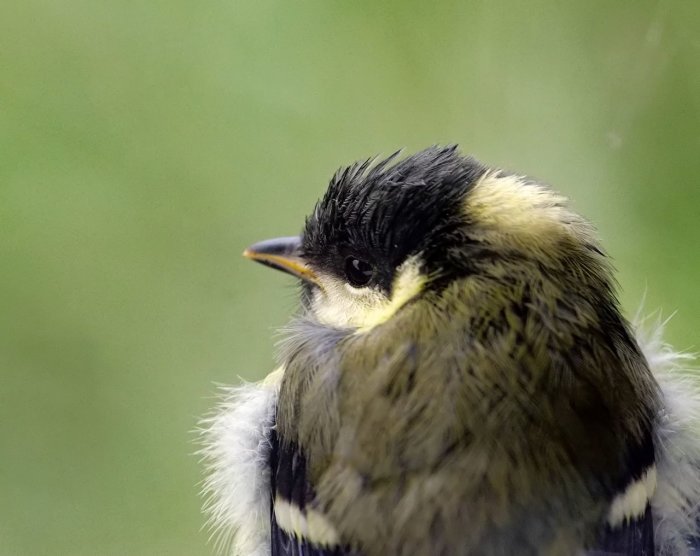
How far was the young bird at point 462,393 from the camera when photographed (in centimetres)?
73

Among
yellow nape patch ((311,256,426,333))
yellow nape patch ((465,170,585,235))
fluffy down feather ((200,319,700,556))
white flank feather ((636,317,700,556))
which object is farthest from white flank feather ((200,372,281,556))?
white flank feather ((636,317,700,556))

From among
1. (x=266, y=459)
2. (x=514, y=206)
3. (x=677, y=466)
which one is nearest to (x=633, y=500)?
(x=677, y=466)

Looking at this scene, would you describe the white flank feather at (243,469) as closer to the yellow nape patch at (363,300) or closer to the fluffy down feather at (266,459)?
the fluffy down feather at (266,459)

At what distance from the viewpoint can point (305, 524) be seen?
84cm

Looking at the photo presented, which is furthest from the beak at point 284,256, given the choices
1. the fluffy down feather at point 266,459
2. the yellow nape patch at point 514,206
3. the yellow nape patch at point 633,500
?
the yellow nape patch at point 633,500

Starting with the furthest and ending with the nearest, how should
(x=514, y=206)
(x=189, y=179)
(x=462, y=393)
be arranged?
(x=189, y=179), (x=514, y=206), (x=462, y=393)

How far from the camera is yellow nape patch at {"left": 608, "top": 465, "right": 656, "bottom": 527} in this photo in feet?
2.55

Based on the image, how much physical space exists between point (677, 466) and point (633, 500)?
→ 152 millimetres

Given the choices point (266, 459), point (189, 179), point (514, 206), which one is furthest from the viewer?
point (189, 179)

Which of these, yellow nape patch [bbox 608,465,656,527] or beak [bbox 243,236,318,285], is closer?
yellow nape patch [bbox 608,465,656,527]

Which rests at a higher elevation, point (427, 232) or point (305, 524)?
point (427, 232)

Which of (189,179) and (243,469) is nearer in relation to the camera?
(243,469)

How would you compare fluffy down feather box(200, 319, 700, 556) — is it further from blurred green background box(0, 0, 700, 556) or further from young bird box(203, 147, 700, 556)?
blurred green background box(0, 0, 700, 556)

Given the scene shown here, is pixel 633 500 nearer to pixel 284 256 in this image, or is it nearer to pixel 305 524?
pixel 305 524
